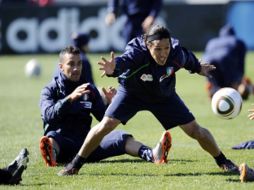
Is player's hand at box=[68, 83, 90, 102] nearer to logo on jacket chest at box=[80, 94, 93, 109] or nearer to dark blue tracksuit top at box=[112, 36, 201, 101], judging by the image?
dark blue tracksuit top at box=[112, 36, 201, 101]

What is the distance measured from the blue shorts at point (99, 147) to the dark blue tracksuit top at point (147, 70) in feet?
3.20

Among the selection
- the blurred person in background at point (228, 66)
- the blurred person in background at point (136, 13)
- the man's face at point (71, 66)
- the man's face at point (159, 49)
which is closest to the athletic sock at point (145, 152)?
the man's face at point (71, 66)

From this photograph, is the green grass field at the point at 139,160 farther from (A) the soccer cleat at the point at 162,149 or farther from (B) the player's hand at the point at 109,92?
(B) the player's hand at the point at 109,92

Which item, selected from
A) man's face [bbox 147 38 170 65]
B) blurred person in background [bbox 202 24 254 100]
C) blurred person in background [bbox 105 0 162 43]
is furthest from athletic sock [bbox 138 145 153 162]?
blurred person in background [bbox 202 24 254 100]

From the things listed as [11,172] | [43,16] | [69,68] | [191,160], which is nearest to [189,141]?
[191,160]

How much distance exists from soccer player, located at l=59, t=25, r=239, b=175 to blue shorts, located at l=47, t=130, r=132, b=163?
0.85m

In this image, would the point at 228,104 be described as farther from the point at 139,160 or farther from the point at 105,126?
the point at 105,126

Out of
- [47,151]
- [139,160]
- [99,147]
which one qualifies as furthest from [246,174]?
[47,151]

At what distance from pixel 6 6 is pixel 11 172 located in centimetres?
2119

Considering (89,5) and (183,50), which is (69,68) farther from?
(89,5)

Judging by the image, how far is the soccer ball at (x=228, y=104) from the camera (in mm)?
10336

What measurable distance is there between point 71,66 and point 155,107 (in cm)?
130

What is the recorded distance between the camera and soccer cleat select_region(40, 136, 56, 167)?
31.9 feet

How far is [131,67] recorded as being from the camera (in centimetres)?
888
